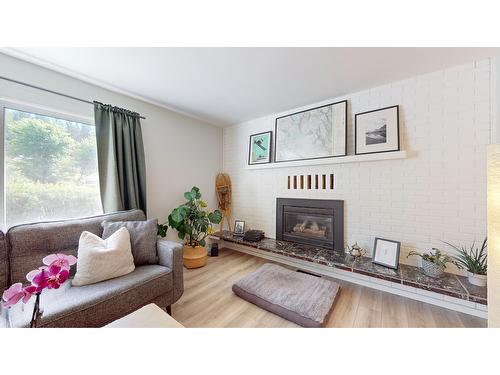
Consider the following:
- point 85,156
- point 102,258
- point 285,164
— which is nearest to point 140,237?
point 102,258

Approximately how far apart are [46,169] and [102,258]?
A: 3.79ft

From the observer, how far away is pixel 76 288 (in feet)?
4.19

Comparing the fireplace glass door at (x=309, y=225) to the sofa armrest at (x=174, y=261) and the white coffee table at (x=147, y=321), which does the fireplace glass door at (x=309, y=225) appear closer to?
the sofa armrest at (x=174, y=261)

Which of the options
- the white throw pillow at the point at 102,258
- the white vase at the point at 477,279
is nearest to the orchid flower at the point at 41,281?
the white throw pillow at the point at 102,258

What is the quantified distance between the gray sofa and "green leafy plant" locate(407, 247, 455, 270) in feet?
7.76

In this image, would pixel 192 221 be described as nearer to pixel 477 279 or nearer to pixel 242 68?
pixel 242 68

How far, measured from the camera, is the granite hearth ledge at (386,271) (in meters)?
1.49

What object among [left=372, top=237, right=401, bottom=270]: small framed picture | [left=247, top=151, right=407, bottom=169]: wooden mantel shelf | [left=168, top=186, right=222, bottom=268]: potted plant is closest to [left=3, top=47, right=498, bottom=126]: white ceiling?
[left=247, top=151, right=407, bottom=169]: wooden mantel shelf

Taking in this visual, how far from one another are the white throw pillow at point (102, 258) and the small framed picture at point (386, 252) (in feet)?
8.03

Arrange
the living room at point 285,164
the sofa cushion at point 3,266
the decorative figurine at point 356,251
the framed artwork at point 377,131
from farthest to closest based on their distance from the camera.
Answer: the decorative figurine at point 356,251, the framed artwork at point 377,131, the living room at point 285,164, the sofa cushion at point 3,266

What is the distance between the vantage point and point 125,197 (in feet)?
7.12

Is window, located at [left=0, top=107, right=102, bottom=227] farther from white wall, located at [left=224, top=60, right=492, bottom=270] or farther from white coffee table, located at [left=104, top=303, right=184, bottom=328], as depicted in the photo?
white wall, located at [left=224, top=60, right=492, bottom=270]
